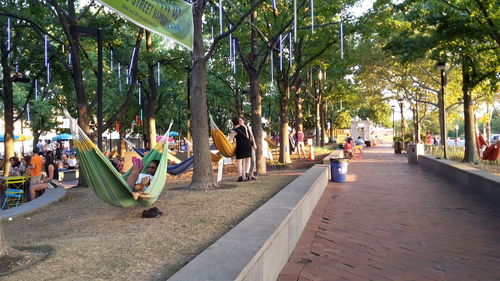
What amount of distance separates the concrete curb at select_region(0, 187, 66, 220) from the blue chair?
56 centimetres

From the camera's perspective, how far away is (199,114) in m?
8.62

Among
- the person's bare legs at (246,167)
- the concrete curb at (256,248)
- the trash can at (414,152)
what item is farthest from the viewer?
the trash can at (414,152)

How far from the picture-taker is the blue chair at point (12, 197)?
8853 mm

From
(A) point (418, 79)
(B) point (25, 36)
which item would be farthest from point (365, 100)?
(B) point (25, 36)

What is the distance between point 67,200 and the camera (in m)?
8.41

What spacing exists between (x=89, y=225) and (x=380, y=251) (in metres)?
3.62

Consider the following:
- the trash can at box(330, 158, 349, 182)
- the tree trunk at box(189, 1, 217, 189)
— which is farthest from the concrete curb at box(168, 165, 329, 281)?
the trash can at box(330, 158, 349, 182)

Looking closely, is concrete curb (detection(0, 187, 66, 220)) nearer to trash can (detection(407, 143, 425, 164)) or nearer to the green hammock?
the green hammock

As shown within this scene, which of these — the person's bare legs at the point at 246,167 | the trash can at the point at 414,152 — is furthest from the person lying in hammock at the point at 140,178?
the trash can at the point at 414,152

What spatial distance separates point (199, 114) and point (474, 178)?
616 centimetres

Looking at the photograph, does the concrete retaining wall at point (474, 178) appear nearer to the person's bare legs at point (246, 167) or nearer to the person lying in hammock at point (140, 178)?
the person's bare legs at point (246, 167)

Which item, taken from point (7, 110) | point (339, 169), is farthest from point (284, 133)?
point (7, 110)

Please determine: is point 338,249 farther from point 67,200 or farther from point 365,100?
point 365,100

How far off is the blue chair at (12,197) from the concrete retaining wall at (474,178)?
934 centimetres
